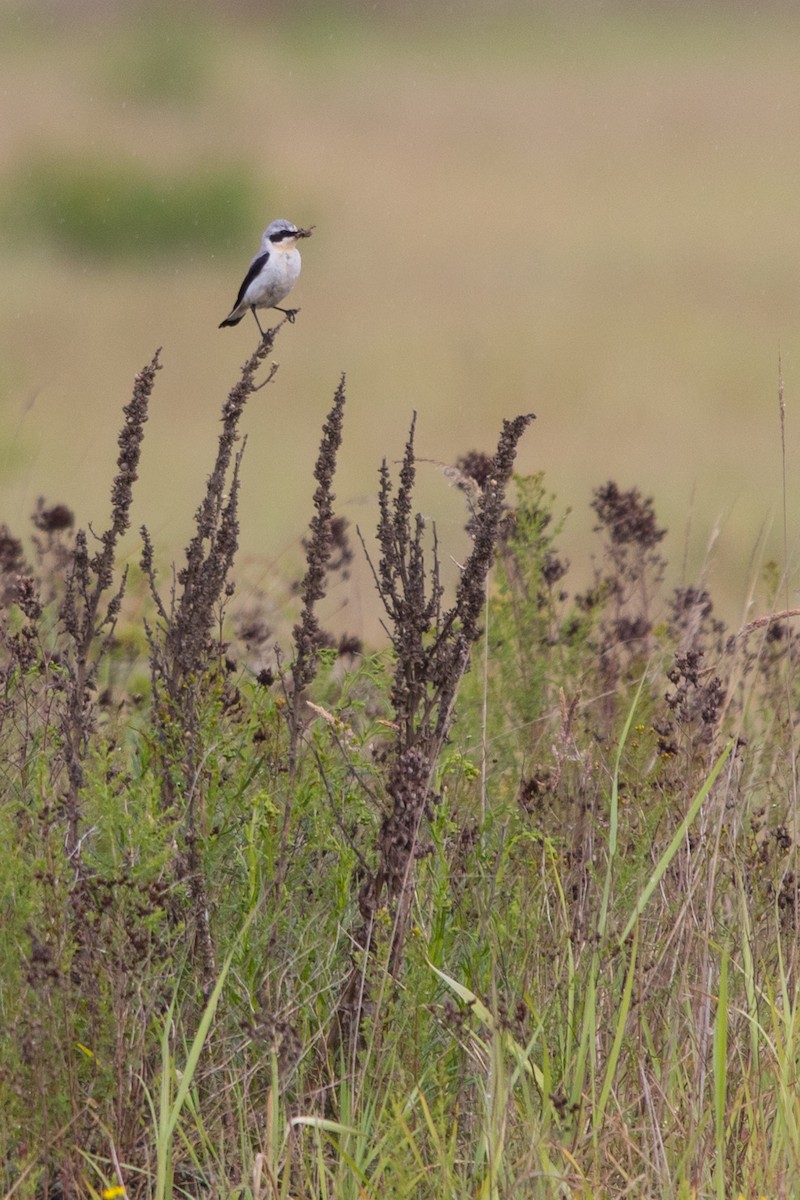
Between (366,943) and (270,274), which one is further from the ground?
(270,274)

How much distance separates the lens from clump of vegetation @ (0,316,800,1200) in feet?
7.66

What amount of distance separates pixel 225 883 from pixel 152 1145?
0.59 m

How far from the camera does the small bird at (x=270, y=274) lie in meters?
5.22

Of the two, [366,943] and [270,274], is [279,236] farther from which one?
[366,943]

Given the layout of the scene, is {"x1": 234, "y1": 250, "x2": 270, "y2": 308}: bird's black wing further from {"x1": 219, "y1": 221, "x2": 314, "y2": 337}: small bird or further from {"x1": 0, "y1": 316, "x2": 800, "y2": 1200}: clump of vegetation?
{"x1": 0, "y1": 316, "x2": 800, "y2": 1200}: clump of vegetation

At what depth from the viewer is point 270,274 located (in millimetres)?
5215

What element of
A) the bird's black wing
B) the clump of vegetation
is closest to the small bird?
the bird's black wing

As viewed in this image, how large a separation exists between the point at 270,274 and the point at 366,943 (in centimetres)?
323

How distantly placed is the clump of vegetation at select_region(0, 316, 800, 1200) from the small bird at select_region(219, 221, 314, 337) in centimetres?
214

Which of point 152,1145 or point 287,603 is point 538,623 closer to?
point 287,603

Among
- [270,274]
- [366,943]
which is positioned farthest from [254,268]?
[366,943]

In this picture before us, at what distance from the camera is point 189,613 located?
2.88m

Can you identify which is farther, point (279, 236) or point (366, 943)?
point (279, 236)

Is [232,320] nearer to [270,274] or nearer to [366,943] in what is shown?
[270,274]
